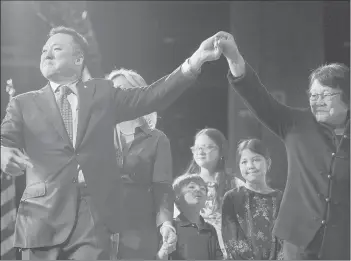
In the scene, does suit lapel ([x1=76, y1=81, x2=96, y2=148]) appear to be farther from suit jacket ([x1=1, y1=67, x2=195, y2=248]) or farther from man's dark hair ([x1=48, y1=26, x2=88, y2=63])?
man's dark hair ([x1=48, y1=26, x2=88, y2=63])

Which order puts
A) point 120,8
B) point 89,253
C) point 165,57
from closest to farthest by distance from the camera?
point 89,253
point 165,57
point 120,8

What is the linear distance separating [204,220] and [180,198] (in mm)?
189

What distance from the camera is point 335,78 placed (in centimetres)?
323

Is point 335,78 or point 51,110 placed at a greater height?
point 335,78

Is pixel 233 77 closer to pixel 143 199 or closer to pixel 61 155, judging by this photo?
pixel 143 199

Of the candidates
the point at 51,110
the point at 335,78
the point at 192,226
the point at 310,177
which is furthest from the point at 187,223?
the point at 335,78

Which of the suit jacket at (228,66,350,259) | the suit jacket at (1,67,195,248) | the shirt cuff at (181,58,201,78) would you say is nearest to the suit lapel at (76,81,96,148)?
the suit jacket at (1,67,195,248)

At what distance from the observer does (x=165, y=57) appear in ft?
11.2

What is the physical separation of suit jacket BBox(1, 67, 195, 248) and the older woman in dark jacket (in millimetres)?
66

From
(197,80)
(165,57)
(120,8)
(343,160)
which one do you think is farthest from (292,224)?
(120,8)

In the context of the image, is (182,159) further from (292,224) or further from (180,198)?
(292,224)

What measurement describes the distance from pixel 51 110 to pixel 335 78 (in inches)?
62.9

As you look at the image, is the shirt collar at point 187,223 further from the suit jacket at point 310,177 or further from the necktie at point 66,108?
the necktie at point 66,108

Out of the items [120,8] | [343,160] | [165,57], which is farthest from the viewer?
[120,8]
